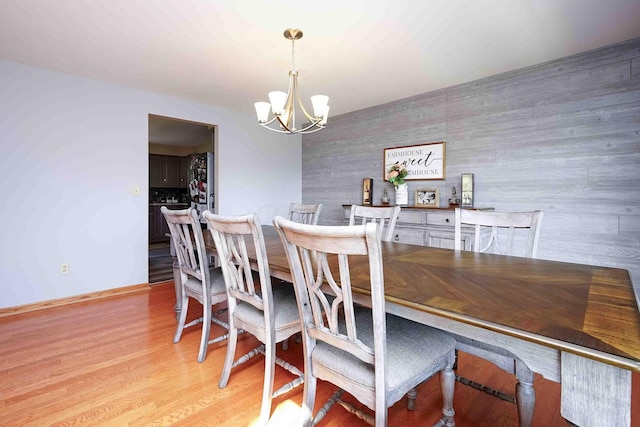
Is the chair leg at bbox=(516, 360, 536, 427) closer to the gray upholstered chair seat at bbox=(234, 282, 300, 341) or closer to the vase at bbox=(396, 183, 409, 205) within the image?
the gray upholstered chair seat at bbox=(234, 282, 300, 341)

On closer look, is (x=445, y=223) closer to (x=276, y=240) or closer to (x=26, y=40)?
(x=276, y=240)

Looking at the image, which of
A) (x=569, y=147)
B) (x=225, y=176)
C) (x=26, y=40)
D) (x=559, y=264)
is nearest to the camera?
(x=559, y=264)

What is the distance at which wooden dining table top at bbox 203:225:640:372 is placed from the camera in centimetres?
76

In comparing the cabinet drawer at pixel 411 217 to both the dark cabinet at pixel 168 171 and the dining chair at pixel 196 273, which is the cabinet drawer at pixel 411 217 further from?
the dark cabinet at pixel 168 171

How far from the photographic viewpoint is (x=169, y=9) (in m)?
2.05

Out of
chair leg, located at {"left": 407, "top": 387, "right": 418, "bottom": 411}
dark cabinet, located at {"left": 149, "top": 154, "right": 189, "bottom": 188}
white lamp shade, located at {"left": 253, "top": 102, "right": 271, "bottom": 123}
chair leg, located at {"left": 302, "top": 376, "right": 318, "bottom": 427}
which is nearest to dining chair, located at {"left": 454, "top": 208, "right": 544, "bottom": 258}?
chair leg, located at {"left": 407, "top": 387, "right": 418, "bottom": 411}

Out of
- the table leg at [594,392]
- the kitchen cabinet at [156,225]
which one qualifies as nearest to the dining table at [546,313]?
the table leg at [594,392]

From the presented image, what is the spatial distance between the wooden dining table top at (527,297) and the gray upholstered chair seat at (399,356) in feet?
0.73

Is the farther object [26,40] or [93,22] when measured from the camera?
[26,40]

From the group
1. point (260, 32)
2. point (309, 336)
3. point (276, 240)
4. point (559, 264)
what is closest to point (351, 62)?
point (260, 32)

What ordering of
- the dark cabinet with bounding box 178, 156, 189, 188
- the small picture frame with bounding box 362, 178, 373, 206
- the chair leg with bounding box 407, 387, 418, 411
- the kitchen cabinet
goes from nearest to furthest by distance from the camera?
the chair leg with bounding box 407, 387, 418, 411 < the small picture frame with bounding box 362, 178, 373, 206 < the kitchen cabinet < the dark cabinet with bounding box 178, 156, 189, 188

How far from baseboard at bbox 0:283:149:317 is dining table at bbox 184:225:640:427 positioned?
2814mm

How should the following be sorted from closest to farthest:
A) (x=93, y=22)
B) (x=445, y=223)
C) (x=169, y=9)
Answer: (x=169, y=9)
(x=93, y=22)
(x=445, y=223)

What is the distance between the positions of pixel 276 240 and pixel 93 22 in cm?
198
